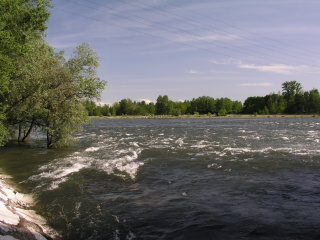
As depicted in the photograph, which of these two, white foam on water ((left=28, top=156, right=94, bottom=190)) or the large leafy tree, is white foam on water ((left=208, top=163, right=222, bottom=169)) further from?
the large leafy tree

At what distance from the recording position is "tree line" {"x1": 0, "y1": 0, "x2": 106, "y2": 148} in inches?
833

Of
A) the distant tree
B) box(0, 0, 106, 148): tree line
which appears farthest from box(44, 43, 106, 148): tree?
the distant tree

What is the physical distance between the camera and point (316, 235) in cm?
870

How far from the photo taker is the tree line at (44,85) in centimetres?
2116

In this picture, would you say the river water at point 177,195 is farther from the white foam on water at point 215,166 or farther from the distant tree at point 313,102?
the distant tree at point 313,102

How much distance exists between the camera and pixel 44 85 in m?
24.9

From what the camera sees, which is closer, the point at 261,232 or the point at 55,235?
the point at 55,235

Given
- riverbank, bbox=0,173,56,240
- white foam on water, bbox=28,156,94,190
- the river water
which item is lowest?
the river water

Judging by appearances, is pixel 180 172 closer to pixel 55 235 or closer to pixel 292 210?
pixel 292 210

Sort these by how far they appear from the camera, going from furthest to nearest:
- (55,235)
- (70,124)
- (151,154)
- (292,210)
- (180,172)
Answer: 1. (70,124)
2. (151,154)
3. (180,172)
4. (292,210)
5. (55,235)

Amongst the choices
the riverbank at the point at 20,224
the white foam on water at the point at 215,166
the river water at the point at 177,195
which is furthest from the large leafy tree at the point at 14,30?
the white foam on water at the point at 215,166

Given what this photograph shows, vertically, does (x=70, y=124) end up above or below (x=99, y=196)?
above

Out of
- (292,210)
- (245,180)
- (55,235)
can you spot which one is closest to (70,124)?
(245,180)

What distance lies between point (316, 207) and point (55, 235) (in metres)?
9.82
